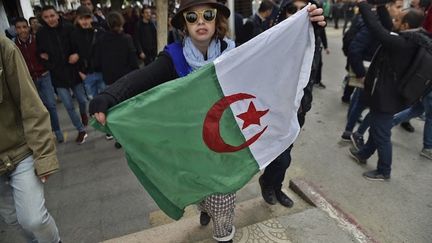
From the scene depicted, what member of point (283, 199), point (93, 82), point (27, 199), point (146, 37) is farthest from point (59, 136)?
point (283, 199)

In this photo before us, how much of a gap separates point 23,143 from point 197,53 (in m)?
1.27

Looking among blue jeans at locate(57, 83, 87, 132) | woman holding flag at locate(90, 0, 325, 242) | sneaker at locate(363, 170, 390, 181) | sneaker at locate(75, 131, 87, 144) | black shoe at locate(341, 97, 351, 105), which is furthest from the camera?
black shoe at locate(341, 97, 351, 105)

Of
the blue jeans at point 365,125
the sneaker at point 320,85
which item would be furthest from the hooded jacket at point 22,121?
the sneaker at point 320,85

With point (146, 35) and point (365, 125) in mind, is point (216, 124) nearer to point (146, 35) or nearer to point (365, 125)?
→ point (365, 125)

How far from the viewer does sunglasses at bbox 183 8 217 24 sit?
1956 mm

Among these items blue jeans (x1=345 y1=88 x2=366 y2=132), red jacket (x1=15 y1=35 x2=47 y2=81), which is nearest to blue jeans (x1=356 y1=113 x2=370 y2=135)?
blue jeans (x1=345 y1=88 x2=366 y2=132)

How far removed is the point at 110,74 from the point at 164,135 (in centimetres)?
312

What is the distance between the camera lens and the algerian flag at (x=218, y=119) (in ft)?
6.34

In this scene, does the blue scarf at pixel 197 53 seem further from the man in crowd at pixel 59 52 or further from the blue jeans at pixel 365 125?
the man in crowd at pixel 59 52

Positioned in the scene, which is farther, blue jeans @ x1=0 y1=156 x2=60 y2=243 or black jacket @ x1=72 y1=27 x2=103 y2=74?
black jacket @ x1=72 y1=27 x2=103 y2=74

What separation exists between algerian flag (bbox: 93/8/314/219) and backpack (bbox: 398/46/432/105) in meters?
1.45

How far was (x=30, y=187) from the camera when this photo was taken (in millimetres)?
2018

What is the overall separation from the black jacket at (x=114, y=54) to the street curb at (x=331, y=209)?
295cm

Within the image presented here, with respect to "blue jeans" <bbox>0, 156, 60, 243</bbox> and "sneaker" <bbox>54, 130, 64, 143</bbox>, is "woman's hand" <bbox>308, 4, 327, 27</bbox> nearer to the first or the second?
"blue jeans" <bbox>0, 156, 60, 243</bbox>
